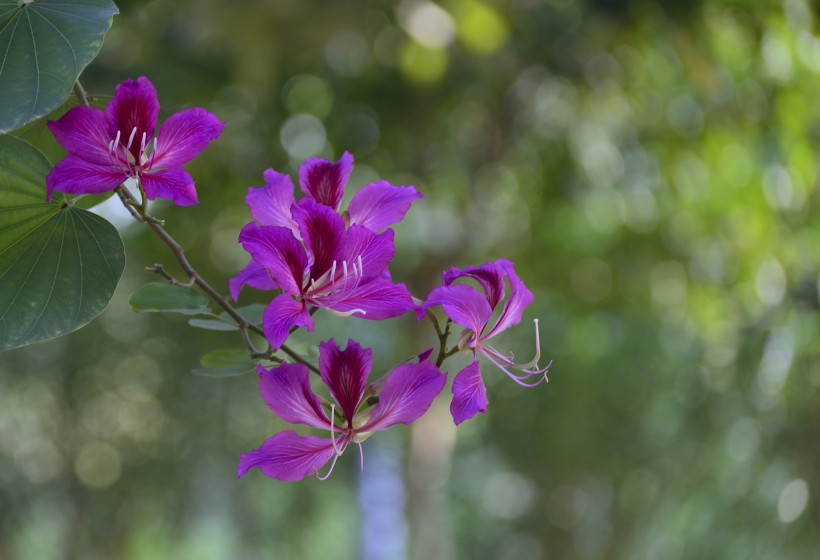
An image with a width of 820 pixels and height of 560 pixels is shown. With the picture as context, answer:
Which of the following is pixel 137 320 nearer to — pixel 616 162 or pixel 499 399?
pixel 499 399

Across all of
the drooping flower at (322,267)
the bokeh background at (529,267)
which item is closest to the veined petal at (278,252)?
the drooping flower at (322,267)

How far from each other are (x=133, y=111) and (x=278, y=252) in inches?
2.8

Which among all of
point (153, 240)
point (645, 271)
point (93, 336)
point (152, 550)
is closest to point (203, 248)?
point (153, 240)

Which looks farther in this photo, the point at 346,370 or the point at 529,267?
the point at 529,267

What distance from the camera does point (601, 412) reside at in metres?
4.12

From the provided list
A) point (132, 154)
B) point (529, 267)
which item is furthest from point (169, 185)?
point (529, 267)

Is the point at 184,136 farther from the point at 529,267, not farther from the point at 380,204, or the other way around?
the point at 529,267

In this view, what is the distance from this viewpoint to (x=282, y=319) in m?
0.30

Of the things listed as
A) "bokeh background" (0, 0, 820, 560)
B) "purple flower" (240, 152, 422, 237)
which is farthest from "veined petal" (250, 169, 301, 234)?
"bokeh background" (0, 0, 820, 560)

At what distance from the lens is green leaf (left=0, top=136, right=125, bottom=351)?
0.31m

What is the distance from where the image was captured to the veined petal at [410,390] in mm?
304

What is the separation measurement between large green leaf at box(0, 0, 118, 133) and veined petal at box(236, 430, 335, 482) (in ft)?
0.41

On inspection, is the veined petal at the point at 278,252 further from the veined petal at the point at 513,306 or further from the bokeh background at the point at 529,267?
the bokeh background at the point at 529,267

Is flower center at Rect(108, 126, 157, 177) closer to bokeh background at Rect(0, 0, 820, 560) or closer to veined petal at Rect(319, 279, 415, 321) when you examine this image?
veined petal at Rect(319, 279, 415, 321)
